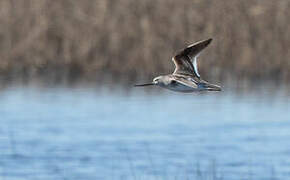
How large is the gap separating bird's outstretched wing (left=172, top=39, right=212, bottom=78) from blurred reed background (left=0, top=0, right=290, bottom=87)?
9188 mm

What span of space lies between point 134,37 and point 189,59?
32.1 feet

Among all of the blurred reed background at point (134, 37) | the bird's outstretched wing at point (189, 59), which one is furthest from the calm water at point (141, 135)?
the bird's outstretched wing at point (189, 59)

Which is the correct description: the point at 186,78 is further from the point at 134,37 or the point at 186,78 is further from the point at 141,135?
the point at 134,37

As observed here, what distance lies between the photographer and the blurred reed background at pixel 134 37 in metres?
18.3

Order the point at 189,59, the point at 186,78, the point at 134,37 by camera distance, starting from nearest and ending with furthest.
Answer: the point at 186,78 → the point at 189,59 → the point at 134,37

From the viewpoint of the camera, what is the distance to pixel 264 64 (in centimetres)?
1834

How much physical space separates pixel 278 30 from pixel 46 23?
3967 millimetres

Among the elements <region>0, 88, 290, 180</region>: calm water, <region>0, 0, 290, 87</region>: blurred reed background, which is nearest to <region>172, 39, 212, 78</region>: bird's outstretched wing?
<region>0, 88, 290, 180</region>: calm water

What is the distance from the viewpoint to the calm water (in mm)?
11773

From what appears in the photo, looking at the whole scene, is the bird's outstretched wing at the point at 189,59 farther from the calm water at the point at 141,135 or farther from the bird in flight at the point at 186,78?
the calm water at the point at 141,135

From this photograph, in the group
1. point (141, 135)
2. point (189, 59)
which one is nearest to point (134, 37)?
point (141, 135)

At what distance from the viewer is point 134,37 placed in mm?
18562

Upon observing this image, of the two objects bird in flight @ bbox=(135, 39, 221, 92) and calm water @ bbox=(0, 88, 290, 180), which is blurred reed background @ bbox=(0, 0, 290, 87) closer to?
calm water @ bbox=(0, 88, 290, 180)

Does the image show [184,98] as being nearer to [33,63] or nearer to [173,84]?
[33,63]
